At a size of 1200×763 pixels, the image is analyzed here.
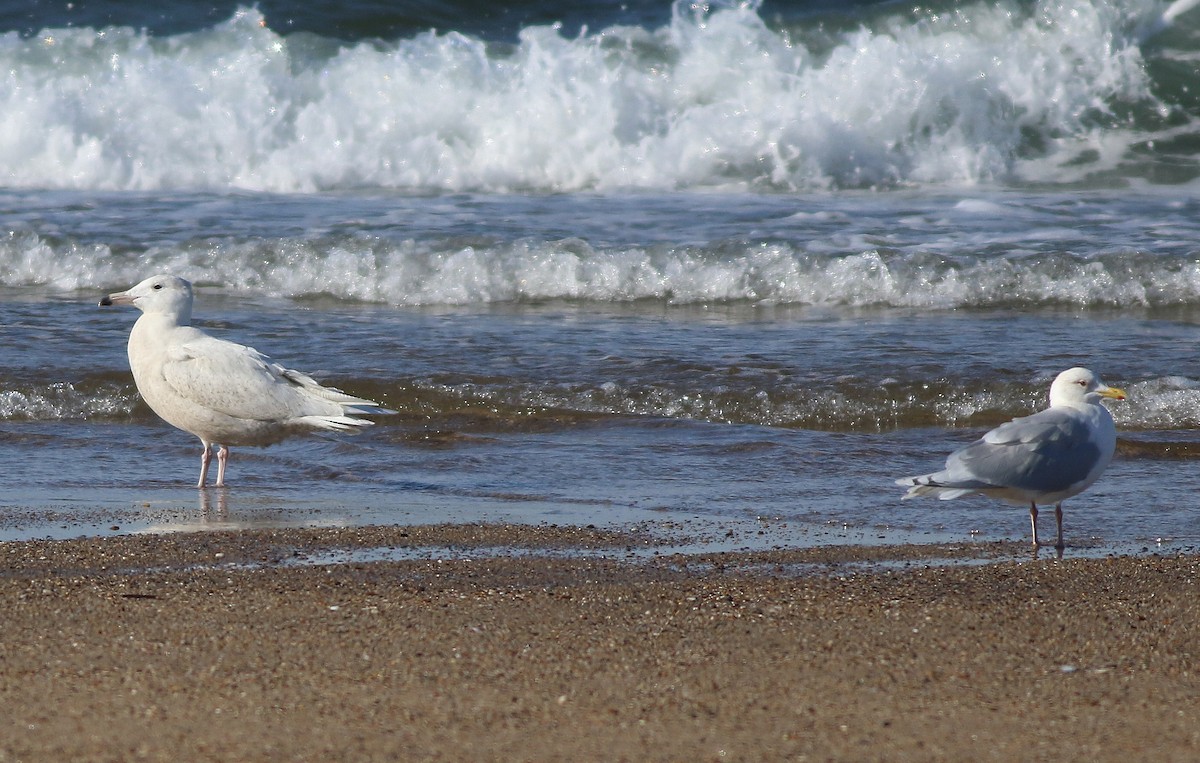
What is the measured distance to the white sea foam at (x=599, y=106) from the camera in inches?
520

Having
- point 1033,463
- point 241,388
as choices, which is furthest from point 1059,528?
point 241,388

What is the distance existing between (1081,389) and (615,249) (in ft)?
16.5

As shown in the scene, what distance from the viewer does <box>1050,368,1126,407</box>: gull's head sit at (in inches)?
210

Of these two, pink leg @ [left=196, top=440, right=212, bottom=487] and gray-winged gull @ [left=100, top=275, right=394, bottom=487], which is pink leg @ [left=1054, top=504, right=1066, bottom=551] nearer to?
gray-winged gull @ [left=100, top=275, right=394, bottom=487]

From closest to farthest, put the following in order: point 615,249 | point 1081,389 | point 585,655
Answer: point 585,655 < point 1081,389 < point 615,249

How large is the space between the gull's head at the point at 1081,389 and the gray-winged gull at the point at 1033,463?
0.12 m

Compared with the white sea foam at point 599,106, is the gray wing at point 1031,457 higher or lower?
lower

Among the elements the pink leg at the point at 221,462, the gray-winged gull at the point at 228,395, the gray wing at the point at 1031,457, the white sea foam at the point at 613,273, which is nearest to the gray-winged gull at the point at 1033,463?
the gray wing at the point at 1031,457

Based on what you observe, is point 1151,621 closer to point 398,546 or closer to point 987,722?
point 987,722

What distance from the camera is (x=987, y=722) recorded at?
2955 millimetres

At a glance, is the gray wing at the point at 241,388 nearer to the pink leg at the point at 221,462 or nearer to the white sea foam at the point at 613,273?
the pink leg at the point at 221,462

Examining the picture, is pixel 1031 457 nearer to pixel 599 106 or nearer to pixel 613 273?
pixel 613 273

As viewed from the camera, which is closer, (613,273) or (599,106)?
(613,273)

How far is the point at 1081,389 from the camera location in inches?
211
